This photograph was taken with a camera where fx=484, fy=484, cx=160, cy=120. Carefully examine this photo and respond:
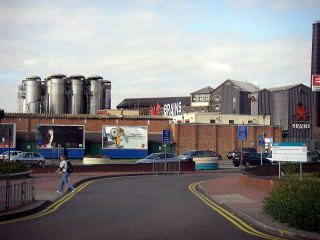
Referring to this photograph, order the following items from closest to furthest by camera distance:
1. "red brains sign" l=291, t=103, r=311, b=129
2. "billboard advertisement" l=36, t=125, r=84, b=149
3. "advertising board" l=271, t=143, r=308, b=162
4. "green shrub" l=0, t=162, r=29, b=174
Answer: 1. "advertising board" l=271, t=143, r=308, b=162
2. "green shrub" l=0, t=162, r=29, b=174
3. "billboard advertisement" l=36, t=125, r=84, b=149
4. "red brains sign" l=291, t=103, r=311, b=129

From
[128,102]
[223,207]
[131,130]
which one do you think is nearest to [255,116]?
[131,130]

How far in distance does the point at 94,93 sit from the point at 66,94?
15.5ft

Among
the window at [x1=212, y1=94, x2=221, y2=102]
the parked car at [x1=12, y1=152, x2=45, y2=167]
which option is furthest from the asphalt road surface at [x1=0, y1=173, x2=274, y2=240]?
the window at [x1=212, y1=94, x2=221, y2=102]

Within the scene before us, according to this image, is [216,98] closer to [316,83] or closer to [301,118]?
[301,118]

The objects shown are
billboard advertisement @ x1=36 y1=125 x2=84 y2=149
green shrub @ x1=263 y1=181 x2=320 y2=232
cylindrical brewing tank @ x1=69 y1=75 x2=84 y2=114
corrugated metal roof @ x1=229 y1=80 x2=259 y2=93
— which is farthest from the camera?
corrugated metal roof @ x1=229 y1=80 x2=259 y2=93

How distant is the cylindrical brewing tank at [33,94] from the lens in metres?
85.6

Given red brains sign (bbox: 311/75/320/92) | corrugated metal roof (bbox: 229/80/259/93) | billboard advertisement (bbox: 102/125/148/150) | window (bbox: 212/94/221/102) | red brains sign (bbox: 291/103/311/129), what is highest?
corrugated metal roof (bbox: 229/80/259/93)

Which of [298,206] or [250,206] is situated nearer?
[298,206]

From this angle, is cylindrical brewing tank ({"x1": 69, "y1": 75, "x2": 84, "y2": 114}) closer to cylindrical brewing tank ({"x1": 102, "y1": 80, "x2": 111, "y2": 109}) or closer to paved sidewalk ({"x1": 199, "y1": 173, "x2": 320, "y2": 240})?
cylindrical brewing tank ({"x1": 102, "y1": 80, "x2": 111, "y2": 109})

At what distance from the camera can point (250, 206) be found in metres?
15.7

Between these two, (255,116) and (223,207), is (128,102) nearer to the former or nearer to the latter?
(255,116)

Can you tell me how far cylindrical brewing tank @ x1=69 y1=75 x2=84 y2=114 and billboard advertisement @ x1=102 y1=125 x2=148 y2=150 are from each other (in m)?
16.9

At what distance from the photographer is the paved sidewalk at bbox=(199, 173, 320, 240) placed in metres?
10.6

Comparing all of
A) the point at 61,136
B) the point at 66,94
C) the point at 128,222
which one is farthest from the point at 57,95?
the point at 128,222
